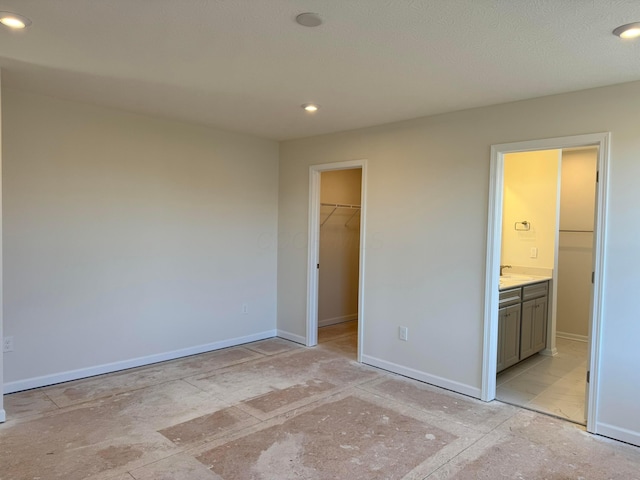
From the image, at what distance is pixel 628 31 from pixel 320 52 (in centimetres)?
157

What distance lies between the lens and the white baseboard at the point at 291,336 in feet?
16.6

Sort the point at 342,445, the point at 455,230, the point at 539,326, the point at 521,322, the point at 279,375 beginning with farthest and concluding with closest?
1. the point at 539,326
2. the point at 521,322
3. the point at 279,375
4. the point at 455,230
5. the point at 342,445

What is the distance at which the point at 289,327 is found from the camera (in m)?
5.25

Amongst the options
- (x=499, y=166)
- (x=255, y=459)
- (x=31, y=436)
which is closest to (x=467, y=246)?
(x=499, y=166)

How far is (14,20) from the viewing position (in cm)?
215

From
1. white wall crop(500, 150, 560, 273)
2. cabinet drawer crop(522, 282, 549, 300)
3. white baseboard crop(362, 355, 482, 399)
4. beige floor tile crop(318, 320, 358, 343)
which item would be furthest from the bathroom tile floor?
beige floor tile crop(318, 320, 358, 343)

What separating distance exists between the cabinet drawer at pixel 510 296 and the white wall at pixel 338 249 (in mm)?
2652

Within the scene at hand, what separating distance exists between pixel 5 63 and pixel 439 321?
3.80m

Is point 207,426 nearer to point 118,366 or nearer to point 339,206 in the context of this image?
point 118,366

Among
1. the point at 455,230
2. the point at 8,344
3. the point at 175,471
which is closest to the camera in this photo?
the point at 175,471

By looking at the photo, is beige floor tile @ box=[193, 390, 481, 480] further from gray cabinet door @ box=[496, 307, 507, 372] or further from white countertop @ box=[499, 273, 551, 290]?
white countertop @ box=[499, 273, 551, 290]

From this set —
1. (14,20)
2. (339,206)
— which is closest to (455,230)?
(339,206)

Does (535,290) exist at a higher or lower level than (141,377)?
higher

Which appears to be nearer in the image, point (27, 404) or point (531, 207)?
point (27, 404)
